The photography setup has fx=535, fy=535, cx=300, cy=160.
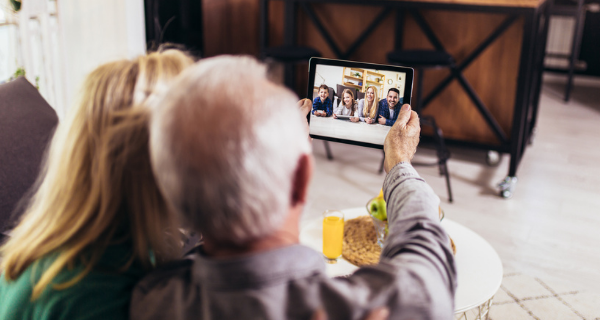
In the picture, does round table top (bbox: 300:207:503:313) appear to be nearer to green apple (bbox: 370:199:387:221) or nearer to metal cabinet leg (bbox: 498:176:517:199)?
green apple (bbox: 370:199:387:221)

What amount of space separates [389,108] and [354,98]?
0.10m

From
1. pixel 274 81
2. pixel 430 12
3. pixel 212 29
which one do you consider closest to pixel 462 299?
pixel 274 81

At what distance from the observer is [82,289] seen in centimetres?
70

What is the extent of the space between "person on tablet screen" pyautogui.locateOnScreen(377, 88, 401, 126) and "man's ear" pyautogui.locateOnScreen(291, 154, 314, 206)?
61 cm

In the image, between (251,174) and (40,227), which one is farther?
(40,227)

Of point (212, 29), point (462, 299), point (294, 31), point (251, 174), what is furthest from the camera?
point (212, 29)

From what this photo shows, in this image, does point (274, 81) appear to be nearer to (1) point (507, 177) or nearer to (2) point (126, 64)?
(2) point (126, 64)

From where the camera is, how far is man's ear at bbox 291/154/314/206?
653mm

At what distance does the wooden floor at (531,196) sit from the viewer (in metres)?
2.33

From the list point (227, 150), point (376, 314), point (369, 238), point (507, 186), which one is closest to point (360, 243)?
point (369, 238)

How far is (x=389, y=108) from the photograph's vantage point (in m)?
1.26

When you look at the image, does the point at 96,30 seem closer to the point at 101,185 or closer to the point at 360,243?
the point at 360,243

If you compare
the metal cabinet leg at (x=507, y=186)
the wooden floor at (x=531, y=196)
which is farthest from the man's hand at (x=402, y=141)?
the metal cabinet leg at (x=507, y=186)

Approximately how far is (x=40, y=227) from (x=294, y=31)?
3.11m
